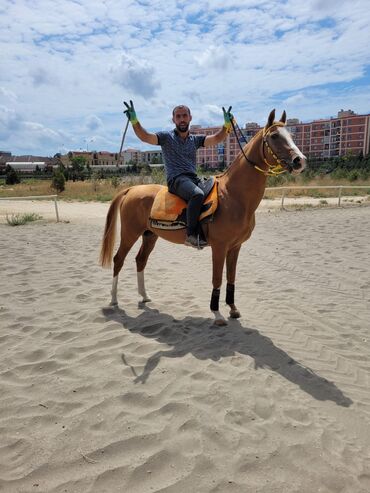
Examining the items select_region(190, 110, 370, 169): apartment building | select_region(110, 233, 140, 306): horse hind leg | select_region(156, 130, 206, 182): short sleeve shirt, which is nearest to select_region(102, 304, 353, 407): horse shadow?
select_region(110, 233, 140, 306): horse hind leg

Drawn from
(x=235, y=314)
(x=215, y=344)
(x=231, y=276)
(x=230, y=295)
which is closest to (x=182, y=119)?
(x=231, y=276)

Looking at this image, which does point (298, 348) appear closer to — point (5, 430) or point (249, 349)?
point (249, 349)

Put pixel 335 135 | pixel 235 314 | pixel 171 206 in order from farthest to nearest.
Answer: pixel 335 135
pixel 235 314
pixel 171 206

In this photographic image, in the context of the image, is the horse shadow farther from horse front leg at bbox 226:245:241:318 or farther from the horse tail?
the horse tail

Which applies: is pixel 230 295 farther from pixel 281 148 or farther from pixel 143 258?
pixel 281 148

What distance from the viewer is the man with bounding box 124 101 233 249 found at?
13.1 feet

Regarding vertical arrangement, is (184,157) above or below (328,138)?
below

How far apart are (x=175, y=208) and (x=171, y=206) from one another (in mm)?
62

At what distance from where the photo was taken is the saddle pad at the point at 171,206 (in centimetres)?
398

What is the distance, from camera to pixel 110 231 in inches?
196

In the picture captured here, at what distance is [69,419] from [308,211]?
14.3 m

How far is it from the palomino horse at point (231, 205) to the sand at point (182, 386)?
2.07 ft

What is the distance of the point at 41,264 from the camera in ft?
22.0

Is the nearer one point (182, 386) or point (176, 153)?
point (182, 386)
